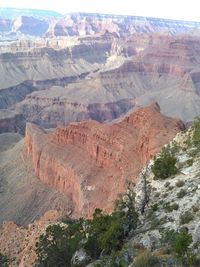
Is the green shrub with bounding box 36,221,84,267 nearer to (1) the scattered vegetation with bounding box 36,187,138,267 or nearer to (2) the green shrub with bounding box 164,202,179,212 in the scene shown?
(1) the scattered vegetation with bounding box 36,187,138,267

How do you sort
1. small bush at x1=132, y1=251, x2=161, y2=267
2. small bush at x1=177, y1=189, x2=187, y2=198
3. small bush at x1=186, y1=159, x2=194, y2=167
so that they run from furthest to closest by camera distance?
1. small bush at x1=186, y1=159, x2=194, y2=167
2. small bush at x1=177, y1=189, x2=187, y2=198
3. small bush at x1=132, y1=251, x2=161, y2=267

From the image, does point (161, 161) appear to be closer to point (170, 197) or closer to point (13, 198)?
point (170, 197)

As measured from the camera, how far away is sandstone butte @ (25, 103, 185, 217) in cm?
6009

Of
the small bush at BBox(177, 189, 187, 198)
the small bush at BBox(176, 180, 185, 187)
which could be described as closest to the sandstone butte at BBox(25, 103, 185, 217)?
the small bush at BBox(176, 180, 185, 187)

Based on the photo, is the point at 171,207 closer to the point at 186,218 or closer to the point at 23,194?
the point at 186,218

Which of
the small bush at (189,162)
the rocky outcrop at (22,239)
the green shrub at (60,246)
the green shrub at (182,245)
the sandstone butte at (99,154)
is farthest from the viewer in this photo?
the sandstone butte at (99,154)

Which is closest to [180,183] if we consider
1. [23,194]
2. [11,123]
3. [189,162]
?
[189,162]

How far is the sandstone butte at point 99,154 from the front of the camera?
60.1 m

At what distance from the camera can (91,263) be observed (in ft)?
92.6

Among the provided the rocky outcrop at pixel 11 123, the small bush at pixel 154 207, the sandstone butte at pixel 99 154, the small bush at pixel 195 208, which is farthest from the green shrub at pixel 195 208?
the rocky outcrop at pixel 11 123

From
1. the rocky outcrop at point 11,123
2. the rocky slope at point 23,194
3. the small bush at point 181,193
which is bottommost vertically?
the rocky outcrop at point 11,123

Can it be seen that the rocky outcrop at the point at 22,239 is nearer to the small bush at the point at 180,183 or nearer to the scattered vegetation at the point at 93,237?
the scattered vegetation at the point at 93,237

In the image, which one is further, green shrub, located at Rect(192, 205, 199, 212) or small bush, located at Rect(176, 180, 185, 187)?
small bush, located at Rect(176, 180, 185, 187)

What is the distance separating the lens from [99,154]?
67.6 meters
